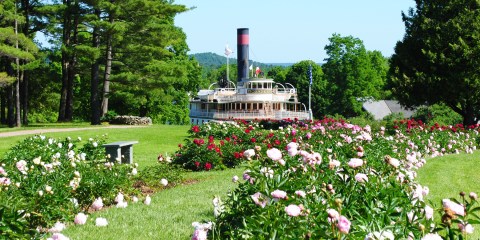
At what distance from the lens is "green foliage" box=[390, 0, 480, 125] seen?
79.8 ft

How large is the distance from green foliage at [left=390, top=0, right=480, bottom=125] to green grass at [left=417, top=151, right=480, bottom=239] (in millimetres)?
9905

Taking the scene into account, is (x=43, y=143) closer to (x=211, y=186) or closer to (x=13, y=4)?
(x=211, y=186)

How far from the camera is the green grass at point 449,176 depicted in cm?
941

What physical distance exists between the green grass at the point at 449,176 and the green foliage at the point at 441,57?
9.90 meters

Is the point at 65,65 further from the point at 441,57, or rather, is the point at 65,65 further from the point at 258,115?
the point at 441,57

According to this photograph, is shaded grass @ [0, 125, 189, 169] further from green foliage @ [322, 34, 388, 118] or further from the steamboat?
green foliage @ [322, 34, 388, 118]

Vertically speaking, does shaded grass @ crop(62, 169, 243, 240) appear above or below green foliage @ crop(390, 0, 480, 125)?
below

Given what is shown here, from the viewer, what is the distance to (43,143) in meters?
11.2

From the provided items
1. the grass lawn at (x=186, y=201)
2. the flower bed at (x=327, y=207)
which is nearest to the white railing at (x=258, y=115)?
the grass lawn at (x=186, y=201)

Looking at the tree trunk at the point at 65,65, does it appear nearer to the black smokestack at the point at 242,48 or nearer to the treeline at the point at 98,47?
the treeline at the point at 98,47

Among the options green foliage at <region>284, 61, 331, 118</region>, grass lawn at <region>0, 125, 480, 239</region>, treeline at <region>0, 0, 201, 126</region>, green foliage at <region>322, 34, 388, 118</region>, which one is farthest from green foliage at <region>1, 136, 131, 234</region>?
green foliage at <region>284, 61, 331, 118</region>

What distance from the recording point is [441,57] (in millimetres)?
24391

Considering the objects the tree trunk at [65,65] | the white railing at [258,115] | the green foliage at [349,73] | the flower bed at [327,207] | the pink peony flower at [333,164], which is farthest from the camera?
the green foliage at [349,73]

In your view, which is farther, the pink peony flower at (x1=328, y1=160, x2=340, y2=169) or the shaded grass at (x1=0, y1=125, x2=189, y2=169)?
the shaded grass at (x1=0, y1=125, x2=189, y2=169)
